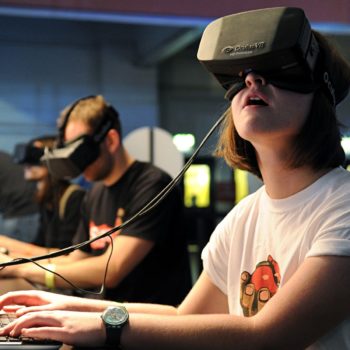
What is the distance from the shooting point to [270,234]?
4.61 ft

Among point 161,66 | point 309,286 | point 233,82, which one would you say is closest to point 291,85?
point 233,82

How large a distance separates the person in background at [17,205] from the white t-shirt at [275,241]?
3095mm

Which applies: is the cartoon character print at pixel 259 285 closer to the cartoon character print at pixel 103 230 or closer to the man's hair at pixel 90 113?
the cartoon character print at pixel 103 230

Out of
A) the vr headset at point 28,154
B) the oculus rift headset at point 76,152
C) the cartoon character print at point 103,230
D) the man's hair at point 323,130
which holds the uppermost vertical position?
the vr headset at point 28,154

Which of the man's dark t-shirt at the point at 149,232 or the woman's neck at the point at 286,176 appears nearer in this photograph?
the woman's neck at the point at 286,176

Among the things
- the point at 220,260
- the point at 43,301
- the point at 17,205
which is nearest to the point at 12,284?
the point at 43,301

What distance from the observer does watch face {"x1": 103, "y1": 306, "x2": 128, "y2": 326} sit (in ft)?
3.72

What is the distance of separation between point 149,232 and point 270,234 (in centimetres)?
121

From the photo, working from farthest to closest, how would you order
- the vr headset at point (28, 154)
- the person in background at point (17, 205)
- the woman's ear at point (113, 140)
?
the person in background at point (17, 205) → the vr headset at point (28, 154) → the woman's ear at point (113, 140)

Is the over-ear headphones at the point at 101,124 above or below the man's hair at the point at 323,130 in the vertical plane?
above

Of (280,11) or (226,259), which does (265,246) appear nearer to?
(226,259)

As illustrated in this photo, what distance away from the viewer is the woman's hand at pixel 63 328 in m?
1.13

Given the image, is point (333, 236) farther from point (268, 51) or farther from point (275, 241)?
point (268, 51)

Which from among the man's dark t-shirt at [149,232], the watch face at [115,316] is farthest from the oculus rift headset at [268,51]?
the man's dark t-shirt at [149,232]
